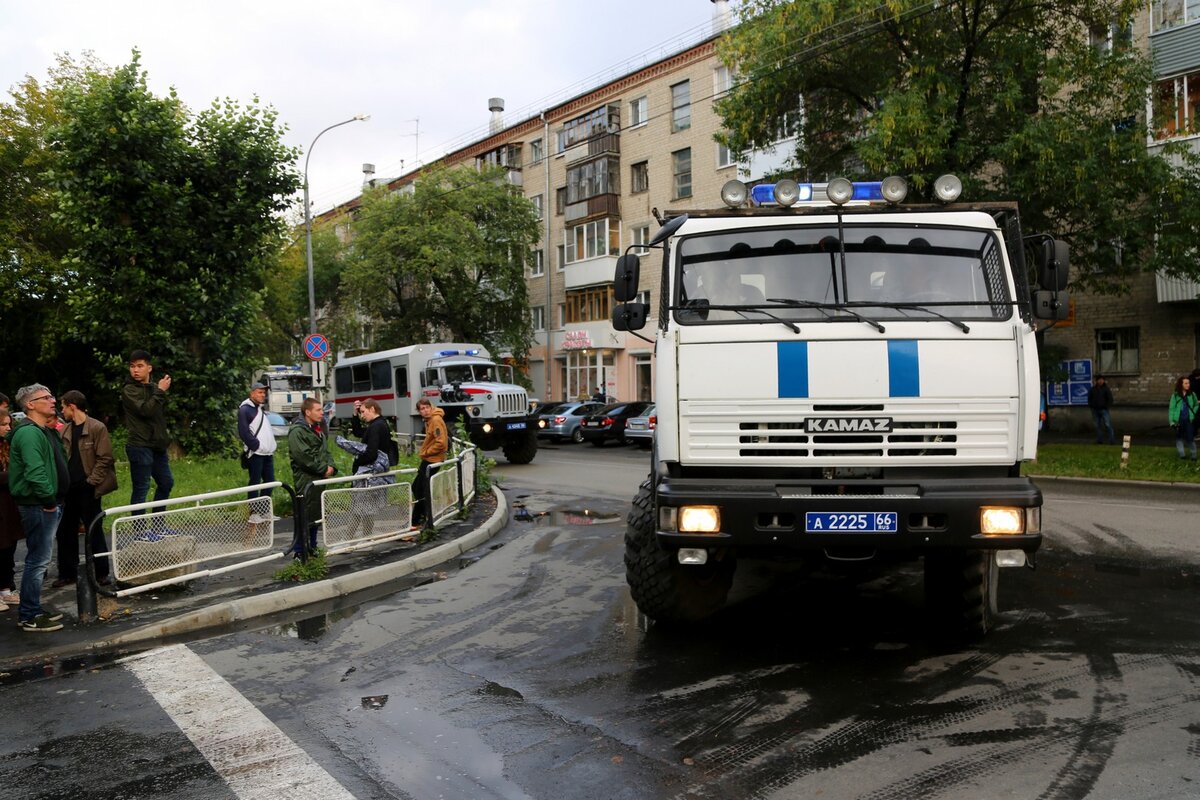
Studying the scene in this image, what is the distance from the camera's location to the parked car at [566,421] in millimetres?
29453

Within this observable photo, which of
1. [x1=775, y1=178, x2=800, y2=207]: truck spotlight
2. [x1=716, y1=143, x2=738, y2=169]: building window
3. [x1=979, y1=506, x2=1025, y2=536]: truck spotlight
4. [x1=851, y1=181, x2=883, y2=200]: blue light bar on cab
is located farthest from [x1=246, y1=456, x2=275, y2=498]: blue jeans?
[x1=716, y1=143, x2=738, y2=169]: building window

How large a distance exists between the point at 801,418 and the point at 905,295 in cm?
103

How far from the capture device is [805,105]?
68.2 feet

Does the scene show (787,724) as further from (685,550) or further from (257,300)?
(257,300)

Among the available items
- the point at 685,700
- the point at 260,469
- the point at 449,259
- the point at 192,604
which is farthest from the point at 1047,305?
the point at 449,259

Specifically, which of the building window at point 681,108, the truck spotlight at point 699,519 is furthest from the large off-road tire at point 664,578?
the building window at point 681,108

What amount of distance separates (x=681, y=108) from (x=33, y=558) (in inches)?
1387

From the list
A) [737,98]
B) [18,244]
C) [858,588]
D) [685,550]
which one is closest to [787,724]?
[685,550]

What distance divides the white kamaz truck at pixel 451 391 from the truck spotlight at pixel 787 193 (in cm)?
1241

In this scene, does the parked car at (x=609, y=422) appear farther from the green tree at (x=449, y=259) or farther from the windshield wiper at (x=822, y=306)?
the windshield wiper at (x=822, y=306)

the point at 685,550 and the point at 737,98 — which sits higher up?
the point at 737,98

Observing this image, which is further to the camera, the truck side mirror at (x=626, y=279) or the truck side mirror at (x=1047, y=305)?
the truck side mirror at (x=626, y=279)

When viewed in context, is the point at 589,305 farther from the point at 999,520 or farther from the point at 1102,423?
the point at 999,520

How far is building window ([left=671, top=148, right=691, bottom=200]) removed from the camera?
127ft
